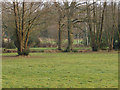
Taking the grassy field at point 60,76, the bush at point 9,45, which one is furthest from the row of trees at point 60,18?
the grassy field at point 60,76

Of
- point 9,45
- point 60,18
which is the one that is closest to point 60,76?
point 60,18

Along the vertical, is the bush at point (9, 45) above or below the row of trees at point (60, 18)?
below

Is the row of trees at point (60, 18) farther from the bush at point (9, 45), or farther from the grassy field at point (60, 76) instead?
the grassy field at point (60, 76)

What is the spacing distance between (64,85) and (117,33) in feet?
129

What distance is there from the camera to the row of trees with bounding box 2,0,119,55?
29266 millimetres

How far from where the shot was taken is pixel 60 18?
40.8 m

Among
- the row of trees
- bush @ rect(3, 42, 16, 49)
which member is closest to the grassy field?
the row of trees

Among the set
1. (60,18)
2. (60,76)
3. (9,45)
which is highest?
(60,18)

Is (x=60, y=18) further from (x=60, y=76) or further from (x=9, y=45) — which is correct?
(x=60, y=76)

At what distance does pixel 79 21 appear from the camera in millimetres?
42750

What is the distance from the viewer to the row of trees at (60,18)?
1152 inches

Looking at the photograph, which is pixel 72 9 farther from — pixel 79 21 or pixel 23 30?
pixel 23 30

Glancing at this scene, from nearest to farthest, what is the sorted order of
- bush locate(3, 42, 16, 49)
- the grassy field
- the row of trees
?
1. the grassy field
2. the row of trees
3. bush locate(3, 42, 16, 49)

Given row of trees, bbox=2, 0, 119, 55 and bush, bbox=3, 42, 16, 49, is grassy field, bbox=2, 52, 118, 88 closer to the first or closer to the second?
row of trees, bbox=2, 0, 119, 55
